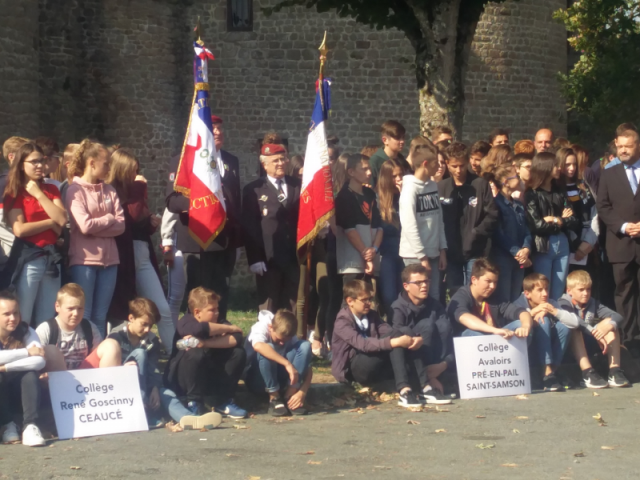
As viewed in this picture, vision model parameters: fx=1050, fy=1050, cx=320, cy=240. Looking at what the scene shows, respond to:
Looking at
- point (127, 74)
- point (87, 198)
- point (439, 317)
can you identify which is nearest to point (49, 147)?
point (87, 198)

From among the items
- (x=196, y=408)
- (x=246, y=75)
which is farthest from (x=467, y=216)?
(x=246, y=75)

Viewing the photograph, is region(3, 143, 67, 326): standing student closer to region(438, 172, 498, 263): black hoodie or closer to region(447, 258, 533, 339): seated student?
region(447, 258, 533, 339): seated student

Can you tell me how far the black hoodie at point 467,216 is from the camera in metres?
9.31

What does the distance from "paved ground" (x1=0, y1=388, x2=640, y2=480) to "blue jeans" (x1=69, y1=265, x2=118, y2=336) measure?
1.44 metres

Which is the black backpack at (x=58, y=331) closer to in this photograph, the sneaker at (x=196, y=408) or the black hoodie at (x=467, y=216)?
the sneaker at (x=196, y=408)

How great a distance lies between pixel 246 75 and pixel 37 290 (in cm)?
1346

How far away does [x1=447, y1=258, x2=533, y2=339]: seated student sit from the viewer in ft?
27.7

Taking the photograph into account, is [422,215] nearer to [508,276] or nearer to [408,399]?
[508,276]

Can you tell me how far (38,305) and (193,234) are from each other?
1.44m

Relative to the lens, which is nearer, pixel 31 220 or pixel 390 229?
pixel 31 220

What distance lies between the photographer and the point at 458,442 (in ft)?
21.4

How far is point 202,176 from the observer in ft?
28.8

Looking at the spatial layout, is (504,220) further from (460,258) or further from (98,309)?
(98,309)

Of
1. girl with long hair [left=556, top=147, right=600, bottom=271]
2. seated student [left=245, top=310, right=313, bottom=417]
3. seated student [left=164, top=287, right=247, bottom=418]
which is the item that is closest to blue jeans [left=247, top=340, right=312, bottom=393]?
seated student [left=245, top=310, right=313, bottom=417]
